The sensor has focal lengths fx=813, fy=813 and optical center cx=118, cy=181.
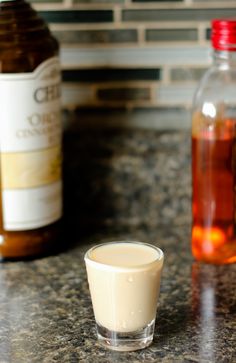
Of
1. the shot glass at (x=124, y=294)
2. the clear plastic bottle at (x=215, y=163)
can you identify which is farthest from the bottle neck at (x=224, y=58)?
the shot glass at (x=124, y=294)

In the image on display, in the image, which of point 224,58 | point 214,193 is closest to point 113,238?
point 214,193

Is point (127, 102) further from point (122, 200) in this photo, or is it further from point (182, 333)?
point (182, 333)

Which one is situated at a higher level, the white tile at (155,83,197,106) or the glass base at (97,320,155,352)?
the white tile at (155,83,197,106)

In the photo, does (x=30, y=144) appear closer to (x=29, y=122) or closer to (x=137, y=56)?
(x=29, y=122)

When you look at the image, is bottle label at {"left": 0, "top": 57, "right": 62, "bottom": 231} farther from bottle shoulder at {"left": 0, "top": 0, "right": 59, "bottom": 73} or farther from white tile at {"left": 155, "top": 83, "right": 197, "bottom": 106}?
white tile at {"left": 155, "top": 83, "right": 197, "bottom": 106}

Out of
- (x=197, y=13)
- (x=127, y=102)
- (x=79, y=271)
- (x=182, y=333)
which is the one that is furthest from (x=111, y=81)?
(x=182, y=333)

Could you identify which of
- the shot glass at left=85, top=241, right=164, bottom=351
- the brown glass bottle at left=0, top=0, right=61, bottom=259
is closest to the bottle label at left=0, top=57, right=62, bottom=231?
the brown glass bottle at left=0, top=0, right=61, bottom=259

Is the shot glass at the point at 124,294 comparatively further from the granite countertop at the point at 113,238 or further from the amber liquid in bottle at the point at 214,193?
the amber liquid in bottle at the point at 214,193
